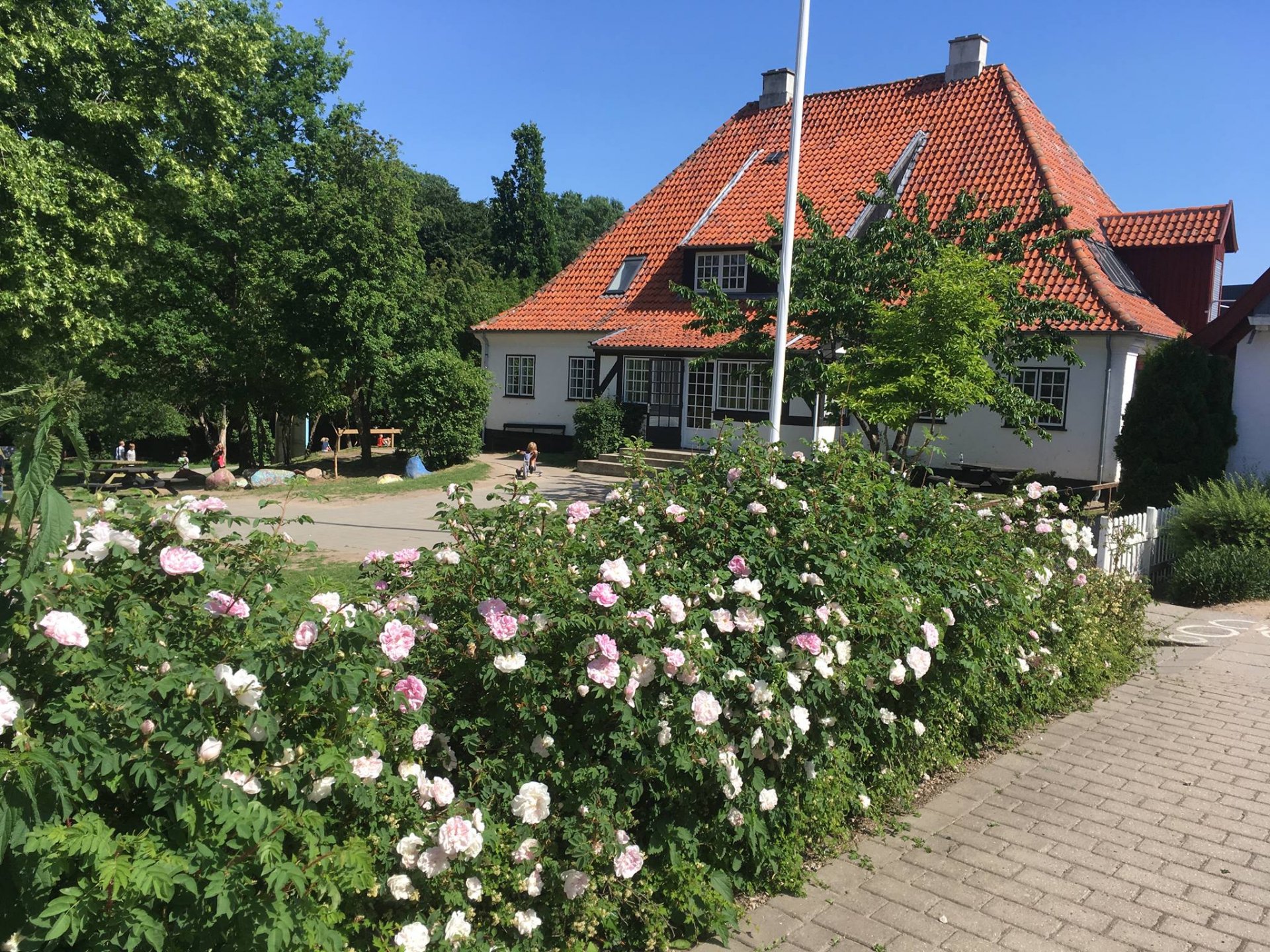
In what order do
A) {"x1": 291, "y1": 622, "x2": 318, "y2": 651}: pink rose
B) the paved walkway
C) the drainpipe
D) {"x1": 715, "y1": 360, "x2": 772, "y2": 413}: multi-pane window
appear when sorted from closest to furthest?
1. {"x1": 291, "y1": 622, "x2": 318, "y2": 651}: pink rose
2. the paved walkway
3. the drainpipe
4. {"x1": 715, "y1": 360, "x2": 772, "y2": 413}: multi-pane window

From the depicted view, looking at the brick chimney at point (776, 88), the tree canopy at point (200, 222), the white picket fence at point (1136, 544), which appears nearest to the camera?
the white picket fence at point (1136, 544)

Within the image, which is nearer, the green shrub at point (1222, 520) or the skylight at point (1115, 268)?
the green shrub at point (1222, 520)

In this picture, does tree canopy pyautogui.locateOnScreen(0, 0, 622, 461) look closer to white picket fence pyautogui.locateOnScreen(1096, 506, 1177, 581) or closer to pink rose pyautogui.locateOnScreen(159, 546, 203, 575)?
pink rose pyautogui.locateOnScreen(159, 546, 203, 575)

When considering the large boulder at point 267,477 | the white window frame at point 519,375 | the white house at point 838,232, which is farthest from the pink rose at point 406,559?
the white window frame at point 519,375

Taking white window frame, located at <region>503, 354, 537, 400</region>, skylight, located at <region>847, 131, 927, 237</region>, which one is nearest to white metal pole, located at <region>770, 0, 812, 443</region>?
skylight, located at <region>847, 131, 927, 237</region>

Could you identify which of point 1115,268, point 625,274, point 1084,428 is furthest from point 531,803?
point 625,274

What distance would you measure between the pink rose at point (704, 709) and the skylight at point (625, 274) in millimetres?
24203

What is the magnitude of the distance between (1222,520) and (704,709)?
10.8 m

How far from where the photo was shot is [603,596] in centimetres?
351

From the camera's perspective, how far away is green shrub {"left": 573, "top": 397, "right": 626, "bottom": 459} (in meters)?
23.5

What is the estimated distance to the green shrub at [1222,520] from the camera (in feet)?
Result: 37.5

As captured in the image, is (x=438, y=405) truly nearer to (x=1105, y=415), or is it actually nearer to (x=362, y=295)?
(x=362, y=295)

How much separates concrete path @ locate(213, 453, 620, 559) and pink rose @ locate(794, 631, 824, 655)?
6566 millimetres

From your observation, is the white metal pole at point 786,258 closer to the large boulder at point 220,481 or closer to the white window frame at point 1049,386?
the white window frame at point 1049,386
